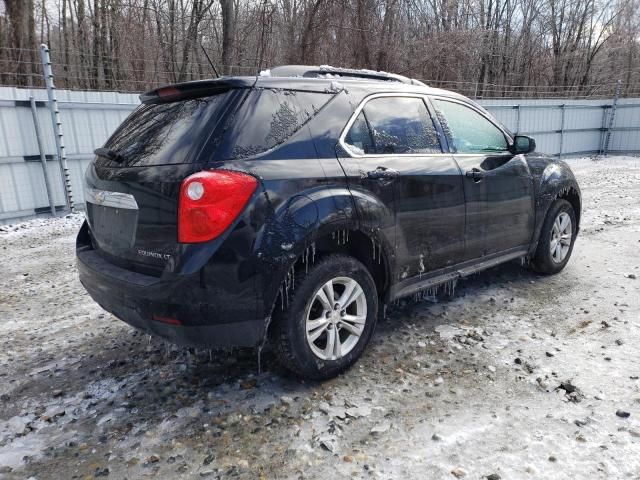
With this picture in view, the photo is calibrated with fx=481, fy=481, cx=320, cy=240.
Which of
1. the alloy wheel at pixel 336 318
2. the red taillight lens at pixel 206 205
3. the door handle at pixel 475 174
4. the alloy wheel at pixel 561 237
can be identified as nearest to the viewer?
the red taillight lens at pixel 206 205

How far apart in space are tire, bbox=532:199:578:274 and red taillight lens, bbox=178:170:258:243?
133 inches

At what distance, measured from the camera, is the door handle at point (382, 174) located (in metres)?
3.04

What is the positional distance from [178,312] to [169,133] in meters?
1.03

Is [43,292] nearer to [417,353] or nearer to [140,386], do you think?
[140,386]

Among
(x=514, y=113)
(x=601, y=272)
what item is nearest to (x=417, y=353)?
(x=601, y=272)

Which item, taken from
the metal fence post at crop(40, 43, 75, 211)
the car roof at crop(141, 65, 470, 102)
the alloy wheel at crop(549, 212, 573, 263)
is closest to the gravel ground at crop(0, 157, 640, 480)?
the alloy wheel at crop(549, 212, 573, 263)

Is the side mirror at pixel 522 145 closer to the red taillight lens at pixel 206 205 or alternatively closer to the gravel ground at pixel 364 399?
the gravel ground at pixel 364 399

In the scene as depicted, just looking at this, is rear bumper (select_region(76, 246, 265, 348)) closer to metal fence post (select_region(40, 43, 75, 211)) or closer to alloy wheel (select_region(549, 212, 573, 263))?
alloy wheel (select_region(549, 212, 573, 263))

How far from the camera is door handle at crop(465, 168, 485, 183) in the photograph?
3727mm

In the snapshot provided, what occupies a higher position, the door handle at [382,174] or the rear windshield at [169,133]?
the rear windshield at [169,133]

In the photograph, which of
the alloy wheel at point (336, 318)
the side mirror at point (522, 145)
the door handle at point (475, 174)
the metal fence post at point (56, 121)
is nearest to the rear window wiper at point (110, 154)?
the alloy wheel at point (336, 318)

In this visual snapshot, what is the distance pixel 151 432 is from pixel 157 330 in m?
0.53

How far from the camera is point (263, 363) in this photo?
3.22 meters

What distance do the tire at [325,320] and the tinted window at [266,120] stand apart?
29.9 inches
